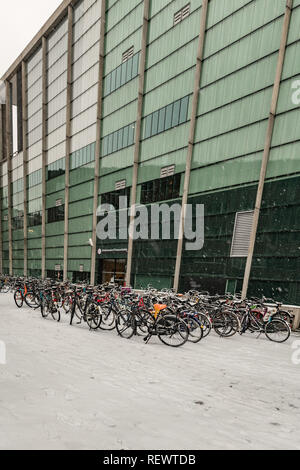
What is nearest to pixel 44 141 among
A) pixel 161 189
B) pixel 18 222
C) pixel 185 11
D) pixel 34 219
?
pixel 34 219

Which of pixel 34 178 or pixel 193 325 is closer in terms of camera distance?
pixel 193 325

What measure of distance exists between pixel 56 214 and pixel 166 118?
1616 cm

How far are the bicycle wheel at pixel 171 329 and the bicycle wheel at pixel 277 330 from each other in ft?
9.09

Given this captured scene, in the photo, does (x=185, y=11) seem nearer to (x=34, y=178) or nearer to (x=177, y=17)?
(x=177, y=17)

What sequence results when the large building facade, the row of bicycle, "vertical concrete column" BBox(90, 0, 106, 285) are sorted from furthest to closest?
"vertical concrete column" BBox(90, 0, 106, 285) < the large building facade < the row of bicycle

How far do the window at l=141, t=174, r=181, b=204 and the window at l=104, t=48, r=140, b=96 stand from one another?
28.1 feet

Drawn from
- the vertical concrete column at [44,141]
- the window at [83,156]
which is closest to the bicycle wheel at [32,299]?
the window at [83,156]

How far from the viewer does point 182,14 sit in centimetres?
1588

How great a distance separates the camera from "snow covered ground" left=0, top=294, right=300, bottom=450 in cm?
262

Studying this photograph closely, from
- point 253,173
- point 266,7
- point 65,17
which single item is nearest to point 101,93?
point 65,17

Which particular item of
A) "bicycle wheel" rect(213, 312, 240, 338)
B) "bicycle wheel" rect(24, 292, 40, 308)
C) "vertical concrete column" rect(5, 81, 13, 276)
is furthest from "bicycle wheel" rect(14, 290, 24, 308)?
"vertical concrete column" rect(5, 81, 13, 276)

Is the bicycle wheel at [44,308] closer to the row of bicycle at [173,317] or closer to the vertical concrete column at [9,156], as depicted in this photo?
the row of bicycle at [173,317]

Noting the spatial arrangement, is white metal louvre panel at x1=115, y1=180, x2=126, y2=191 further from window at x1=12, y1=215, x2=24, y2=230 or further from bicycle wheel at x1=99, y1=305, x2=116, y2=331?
window at x1=12, y1=215, x2=24, y2=230
